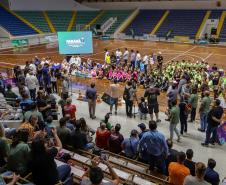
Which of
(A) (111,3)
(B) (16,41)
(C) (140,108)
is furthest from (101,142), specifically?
(A) (111,3)

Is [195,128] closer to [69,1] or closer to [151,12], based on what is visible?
[151,12]

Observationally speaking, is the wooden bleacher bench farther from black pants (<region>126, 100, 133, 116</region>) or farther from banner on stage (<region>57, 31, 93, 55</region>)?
banner on stage (<region>57, 31, 93, 55</region>)

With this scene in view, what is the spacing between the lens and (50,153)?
4.43m

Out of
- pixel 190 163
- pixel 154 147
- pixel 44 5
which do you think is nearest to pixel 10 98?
pixel 154 147

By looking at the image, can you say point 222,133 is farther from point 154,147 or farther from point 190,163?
point 190,163

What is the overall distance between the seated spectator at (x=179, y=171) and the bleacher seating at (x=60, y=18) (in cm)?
3299

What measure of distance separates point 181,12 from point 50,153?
3404cm

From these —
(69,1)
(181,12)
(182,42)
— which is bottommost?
(182,42)

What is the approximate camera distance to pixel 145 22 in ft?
119

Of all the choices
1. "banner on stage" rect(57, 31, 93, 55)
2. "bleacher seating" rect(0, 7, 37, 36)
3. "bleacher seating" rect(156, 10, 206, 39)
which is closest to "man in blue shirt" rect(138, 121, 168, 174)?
"banner on stage" rect(57, 31, 93, 55)

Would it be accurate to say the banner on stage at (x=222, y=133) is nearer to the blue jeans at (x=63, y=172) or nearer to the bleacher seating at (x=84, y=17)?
the blue jeans at (x=63, y=172)

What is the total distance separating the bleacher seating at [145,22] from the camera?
35162 millimetres

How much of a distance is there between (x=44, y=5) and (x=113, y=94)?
30.4 m

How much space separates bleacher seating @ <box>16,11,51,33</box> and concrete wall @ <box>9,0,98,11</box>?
698 mm
